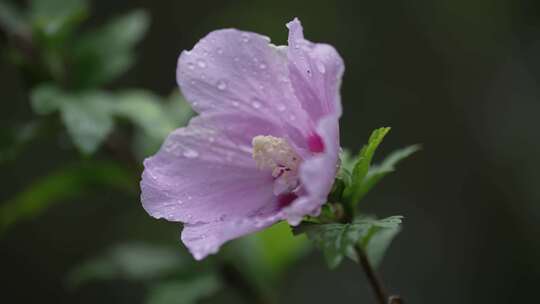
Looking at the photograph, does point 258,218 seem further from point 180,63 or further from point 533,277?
point 533,277

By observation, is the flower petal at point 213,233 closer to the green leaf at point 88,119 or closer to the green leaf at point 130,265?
the green leaf at point 88,119

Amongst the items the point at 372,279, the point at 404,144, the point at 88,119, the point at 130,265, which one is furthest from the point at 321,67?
the point at 404,144

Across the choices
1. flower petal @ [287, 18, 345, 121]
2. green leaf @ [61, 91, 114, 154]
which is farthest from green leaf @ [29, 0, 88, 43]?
flower petal @ [287, 18, 345, 121]

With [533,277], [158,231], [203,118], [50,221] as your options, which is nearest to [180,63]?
[203,118]

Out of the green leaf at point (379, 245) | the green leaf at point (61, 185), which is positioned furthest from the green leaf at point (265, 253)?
the green leaf at point (379, 245)

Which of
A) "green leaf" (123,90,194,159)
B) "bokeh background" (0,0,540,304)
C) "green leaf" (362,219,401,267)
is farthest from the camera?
"bokeh background" (0,0,540,304)

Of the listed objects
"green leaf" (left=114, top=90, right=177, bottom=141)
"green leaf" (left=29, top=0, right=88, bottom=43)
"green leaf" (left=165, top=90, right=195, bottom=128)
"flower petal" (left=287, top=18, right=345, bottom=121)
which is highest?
"flower petal" (left=287, top=18, right=345, bottom=121)

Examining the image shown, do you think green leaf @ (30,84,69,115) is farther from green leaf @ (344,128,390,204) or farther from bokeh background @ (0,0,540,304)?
bokeh background @ (0,0,540,304)
